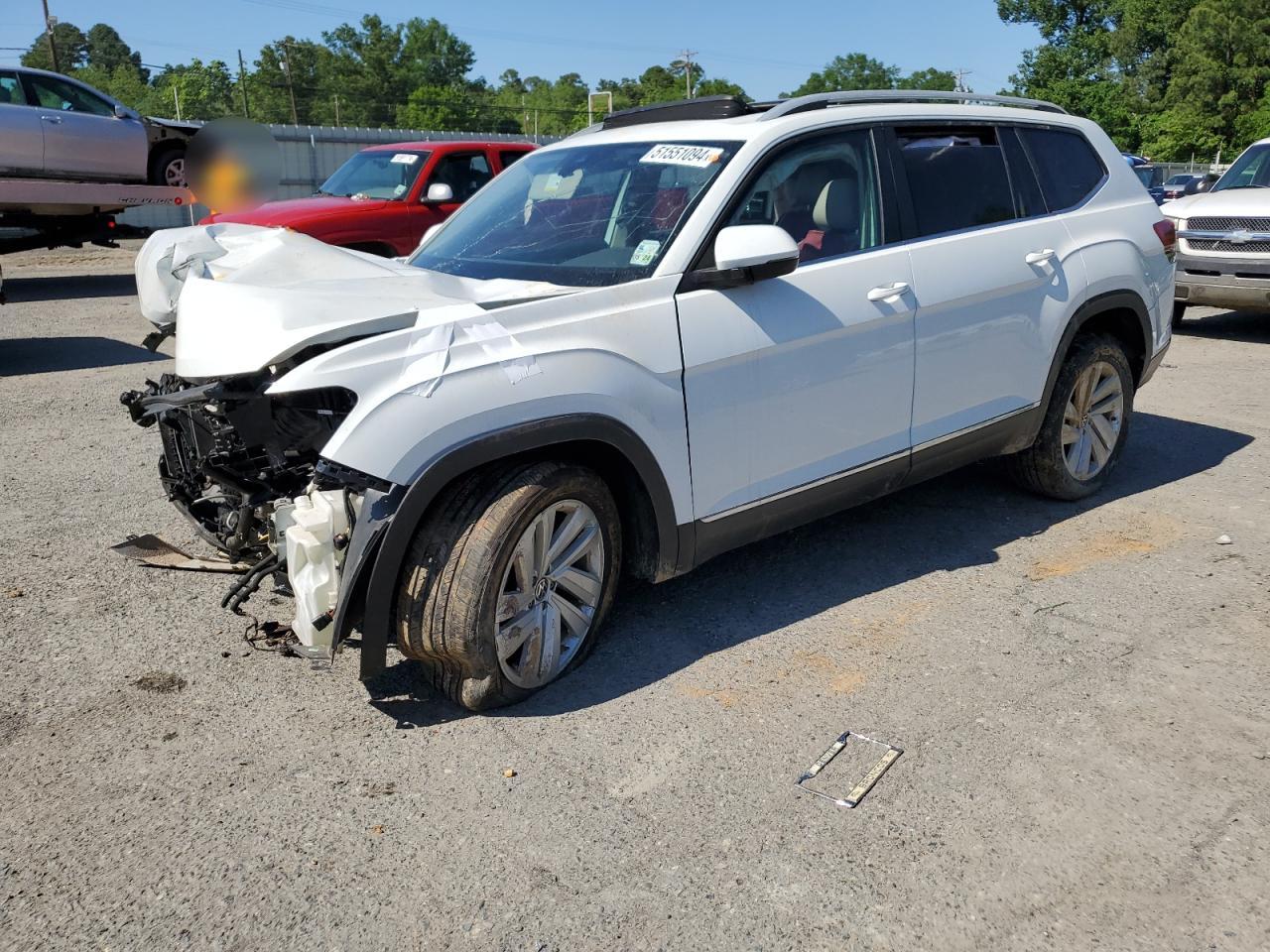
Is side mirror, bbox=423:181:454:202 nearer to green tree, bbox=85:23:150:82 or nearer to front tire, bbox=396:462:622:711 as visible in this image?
front tire, bbox=396:462:622:711

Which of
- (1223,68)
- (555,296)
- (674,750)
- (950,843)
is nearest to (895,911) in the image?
(950,843)

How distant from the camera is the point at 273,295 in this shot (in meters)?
3.47

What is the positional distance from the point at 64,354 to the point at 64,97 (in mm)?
5960

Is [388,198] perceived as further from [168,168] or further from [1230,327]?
[1230,327]

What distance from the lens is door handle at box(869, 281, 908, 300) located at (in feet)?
14.1

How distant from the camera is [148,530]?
5254 millimetres

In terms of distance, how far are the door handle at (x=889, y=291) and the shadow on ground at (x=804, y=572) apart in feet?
4.02

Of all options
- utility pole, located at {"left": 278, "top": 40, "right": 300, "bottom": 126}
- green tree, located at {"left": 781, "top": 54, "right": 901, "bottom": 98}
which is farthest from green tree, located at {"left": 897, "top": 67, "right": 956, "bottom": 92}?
utility pole, located at {"left": 278, "top": 40, "right": 300, "bottom": 126}

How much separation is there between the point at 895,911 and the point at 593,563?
1.55m

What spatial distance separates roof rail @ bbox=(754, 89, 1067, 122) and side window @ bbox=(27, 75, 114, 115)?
42.3 feet

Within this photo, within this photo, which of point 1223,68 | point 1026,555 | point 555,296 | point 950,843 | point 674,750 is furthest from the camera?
point 1223,68

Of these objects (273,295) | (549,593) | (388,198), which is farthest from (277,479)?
(388,198)

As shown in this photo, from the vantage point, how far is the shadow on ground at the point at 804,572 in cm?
382

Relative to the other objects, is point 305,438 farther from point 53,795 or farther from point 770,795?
point 770,795
